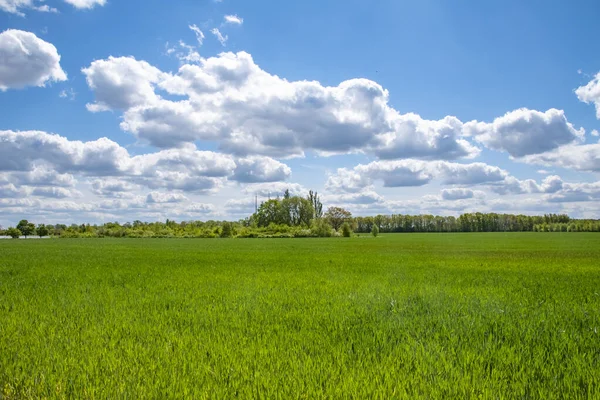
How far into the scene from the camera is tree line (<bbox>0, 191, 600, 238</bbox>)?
9681 centimetres

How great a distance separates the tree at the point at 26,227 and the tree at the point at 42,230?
5.56 feet

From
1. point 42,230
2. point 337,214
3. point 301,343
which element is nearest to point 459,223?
point 337,214

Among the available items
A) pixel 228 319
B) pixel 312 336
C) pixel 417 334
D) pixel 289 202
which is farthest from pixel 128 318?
pixel 289 202

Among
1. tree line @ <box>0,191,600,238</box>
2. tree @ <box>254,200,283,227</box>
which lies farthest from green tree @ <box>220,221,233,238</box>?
tree @ <box>254,200,283,227</box>

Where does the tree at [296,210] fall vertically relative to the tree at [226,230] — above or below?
above

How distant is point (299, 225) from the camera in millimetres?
120250

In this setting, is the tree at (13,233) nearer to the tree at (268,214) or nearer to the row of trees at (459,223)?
the tree at (268,214)

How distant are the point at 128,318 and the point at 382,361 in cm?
487

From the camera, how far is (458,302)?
8914mm

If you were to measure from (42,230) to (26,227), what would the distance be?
13.1 feet

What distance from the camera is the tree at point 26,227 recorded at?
337 feet

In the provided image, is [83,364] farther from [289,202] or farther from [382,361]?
[289,202]

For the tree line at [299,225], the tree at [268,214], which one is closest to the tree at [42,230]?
the tree line at [299,225]

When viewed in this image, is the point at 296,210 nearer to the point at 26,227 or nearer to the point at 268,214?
the point at 268,214
